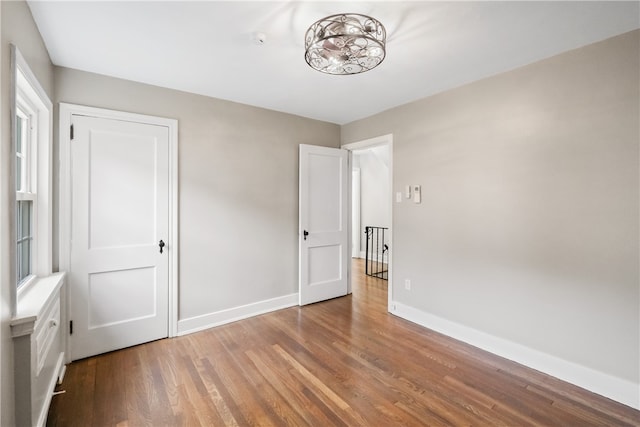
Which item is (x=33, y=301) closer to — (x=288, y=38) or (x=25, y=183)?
(x=25, y=183)

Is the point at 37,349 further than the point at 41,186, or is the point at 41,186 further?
the point at 41,186

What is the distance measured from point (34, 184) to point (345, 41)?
2.43 m

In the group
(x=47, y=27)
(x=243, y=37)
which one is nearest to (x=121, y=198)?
(x=47, y=27)

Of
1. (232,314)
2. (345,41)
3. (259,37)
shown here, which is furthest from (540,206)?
(232,314)

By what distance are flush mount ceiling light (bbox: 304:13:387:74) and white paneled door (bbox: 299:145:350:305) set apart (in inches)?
70.8

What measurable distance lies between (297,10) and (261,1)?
0.21 metres

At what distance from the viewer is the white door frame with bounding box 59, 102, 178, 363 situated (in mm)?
2428

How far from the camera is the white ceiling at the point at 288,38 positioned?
5.75 ft

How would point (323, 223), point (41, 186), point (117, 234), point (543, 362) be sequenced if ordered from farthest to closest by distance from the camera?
1. point (323, 223)
2. point (117, 234)
3. point (543, 362)
4. point (41, 186)

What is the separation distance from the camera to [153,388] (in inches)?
84.0

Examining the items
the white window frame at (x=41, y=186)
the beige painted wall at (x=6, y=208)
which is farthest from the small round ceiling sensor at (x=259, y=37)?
the white window frame at (x=41, y=186)

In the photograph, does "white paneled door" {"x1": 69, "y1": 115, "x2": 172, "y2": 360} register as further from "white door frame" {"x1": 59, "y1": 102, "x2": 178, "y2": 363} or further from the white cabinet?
the white cabinet

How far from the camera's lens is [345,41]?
1821 mm

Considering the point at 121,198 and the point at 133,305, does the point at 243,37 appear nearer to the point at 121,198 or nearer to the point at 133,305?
the point at 121,198
